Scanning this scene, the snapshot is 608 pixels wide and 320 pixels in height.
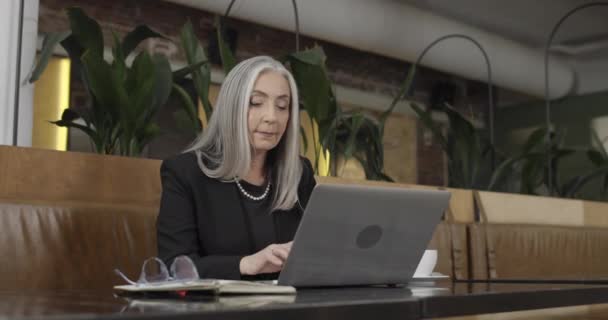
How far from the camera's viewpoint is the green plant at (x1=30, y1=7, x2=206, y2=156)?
1.74 m

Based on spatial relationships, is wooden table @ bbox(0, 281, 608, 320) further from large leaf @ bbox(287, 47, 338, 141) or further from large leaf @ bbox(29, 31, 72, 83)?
large leaf @ bbox(287, 47, 338, 141)

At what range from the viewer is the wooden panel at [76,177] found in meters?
1.51

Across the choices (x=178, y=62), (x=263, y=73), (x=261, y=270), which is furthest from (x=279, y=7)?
(x=261, y=270)

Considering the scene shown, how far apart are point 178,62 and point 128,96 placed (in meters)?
2.92

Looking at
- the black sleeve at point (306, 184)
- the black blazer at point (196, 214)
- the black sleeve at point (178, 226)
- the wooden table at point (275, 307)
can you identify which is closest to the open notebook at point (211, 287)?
the wooden table at point (275, 307)

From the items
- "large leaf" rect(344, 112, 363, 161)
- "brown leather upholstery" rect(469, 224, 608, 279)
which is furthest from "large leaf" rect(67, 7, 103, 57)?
"brown leather upholstery" rect(469, 224, 608, 279)

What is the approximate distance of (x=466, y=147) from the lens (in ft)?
9.27

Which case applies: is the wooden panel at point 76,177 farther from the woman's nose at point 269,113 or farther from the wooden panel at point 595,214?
the wooden panel at point 595,214

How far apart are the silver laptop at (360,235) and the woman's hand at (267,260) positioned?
0.32 feet

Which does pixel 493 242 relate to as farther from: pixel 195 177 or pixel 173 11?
pixel 173 11

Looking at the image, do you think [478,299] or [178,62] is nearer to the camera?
[478,299]

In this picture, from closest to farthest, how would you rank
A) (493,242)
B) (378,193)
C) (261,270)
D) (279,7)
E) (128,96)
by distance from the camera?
1. (378,193)
2. (261,270)
3. (128,96)
4. (493,242)
5. (279,7)

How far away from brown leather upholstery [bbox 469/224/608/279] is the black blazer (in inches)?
42.0

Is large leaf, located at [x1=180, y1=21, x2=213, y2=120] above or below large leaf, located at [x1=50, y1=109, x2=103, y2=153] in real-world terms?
above
